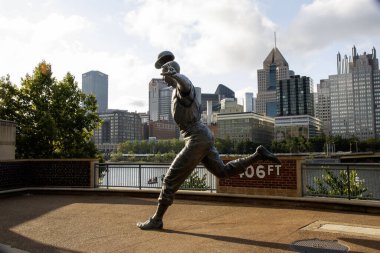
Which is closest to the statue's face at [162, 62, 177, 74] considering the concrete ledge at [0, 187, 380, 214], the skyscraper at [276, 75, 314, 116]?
the concrete ledge at [0, 187, 380, 214]

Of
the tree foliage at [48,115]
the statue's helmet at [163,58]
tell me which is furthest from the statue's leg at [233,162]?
the tree foliage at [48,115]

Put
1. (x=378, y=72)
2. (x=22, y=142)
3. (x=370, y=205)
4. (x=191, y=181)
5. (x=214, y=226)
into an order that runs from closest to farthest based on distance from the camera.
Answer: (x=214, y=226) → (x=370, y=205) → (x=191, y=181) → (x=22, y=142) → (x=378, y=72)

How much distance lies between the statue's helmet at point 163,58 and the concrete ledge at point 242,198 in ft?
15.7

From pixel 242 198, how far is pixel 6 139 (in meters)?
10.00

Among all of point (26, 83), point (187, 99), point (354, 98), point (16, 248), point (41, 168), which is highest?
point (354, 98)

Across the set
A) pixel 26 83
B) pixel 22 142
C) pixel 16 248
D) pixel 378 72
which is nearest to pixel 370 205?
pixel 16 248

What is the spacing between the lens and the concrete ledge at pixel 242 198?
866 centimetres

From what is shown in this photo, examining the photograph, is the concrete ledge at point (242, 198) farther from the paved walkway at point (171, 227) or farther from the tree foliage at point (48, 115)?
the tree foliage at point (48, 115)

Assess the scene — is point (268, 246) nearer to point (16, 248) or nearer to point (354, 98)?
point (16, 248)

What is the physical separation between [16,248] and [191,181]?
785 centimetres

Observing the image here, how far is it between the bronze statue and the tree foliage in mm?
18775

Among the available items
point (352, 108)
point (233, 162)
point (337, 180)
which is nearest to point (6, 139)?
point (233, 162)

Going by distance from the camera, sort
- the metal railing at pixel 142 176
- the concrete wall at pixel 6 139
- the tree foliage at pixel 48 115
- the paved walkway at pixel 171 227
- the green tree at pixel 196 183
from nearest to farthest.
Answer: the paved walkway at pixel 171 227
the green tree at pixel 196 183
the metal railing at pixel 142 176
the concrete wall at pixel 6 139
the tree foliage at pixel 48 115

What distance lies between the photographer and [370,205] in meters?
8.35
